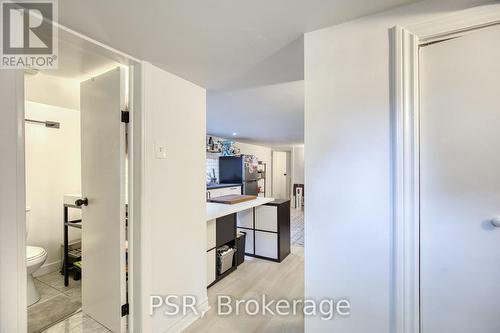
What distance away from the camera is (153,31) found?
4.04ft

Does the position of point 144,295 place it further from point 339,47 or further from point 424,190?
point 339,47

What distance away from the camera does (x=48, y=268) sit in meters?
2.65

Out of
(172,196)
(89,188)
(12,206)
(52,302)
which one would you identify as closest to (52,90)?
(89,188)

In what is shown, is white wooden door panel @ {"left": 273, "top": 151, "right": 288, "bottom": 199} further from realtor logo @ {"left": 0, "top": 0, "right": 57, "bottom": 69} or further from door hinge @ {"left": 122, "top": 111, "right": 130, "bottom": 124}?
realtor logo @ {"left": 0, "top": 0, "right": 57, "bottom": 69}

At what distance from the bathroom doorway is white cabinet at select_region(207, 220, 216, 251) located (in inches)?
37.6

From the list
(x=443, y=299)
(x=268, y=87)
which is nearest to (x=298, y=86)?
(x=268, y=87)

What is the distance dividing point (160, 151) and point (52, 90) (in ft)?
5.42

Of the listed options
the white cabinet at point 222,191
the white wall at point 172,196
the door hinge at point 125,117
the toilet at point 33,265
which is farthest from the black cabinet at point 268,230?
the toilet at point 33,265

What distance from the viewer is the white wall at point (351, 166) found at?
43.3 inches

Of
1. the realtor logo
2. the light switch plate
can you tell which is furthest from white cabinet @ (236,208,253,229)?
the realtor logo

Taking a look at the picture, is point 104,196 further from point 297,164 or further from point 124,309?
point 297,164

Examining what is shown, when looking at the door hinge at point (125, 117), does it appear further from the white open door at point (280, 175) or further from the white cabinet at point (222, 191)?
the white open door at point (280, 175)

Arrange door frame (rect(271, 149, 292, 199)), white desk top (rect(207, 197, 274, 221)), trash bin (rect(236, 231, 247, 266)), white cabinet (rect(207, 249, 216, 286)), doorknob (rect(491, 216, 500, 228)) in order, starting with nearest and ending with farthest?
doorknob (rect(491, 216, 500, 228)), white desk top (rect(207, 197, 274, 221)), white cabinet (rect(207, 249, 216, 286)), trash bin (rect(236, 231, 247, 266)), door frame (rect(271, 149, 292, 199))

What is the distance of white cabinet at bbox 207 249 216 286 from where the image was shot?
2.45 m
